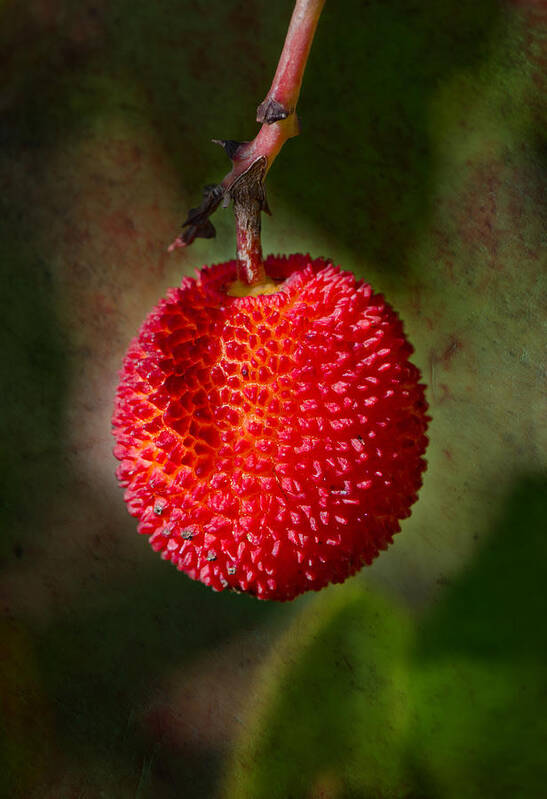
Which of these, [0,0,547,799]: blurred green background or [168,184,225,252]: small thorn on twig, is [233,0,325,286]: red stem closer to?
[168,184,225,252]: small thorn on twig

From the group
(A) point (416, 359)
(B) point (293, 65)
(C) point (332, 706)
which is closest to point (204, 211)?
(B) point (293, 65)

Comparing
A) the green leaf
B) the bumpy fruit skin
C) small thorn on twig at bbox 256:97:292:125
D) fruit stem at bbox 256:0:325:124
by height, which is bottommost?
the green leaf

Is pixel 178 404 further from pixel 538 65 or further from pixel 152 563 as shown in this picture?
pixel 538 65

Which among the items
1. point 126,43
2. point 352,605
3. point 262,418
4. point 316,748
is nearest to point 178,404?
point 262,418

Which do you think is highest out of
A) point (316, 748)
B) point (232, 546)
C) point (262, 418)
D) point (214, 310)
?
point (214, 310)

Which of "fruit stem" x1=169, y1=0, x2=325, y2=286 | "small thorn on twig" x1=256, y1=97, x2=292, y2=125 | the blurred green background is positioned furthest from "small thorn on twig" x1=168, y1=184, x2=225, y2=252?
the blurred green background

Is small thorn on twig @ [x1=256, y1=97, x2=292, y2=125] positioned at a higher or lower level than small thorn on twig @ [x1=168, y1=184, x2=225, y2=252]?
higher
